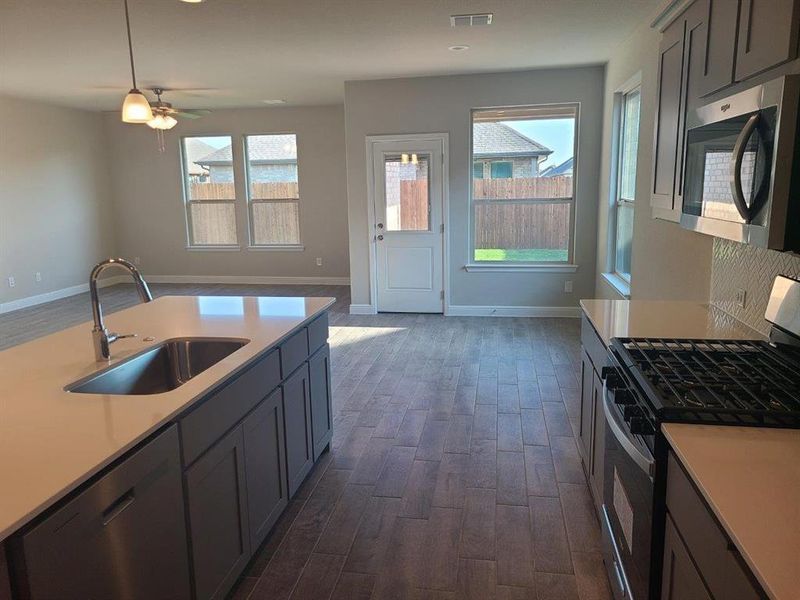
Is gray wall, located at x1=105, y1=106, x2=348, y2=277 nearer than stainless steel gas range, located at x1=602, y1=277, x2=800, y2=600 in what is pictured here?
No

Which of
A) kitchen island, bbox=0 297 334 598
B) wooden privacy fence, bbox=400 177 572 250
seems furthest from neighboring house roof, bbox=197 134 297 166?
kitchen island, bbox=0 297 334 598

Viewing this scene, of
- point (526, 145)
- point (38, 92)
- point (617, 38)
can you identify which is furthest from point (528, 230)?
point (38, 92)

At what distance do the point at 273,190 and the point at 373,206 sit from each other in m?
2.90

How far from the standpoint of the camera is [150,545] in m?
1.54

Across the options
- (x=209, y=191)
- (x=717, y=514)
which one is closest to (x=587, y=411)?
(x=717, y=514)

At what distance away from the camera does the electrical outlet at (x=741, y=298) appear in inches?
94.6

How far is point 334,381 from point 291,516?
75.0 inches

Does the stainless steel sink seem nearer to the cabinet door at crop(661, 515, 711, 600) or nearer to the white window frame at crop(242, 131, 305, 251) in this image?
the cabinet door at crop(661, 515, 711, 600)

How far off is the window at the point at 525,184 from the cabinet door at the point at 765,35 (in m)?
4.60

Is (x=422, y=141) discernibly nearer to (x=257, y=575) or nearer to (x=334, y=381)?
(x=334, y=381)

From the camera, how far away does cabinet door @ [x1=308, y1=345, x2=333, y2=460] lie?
2904mm

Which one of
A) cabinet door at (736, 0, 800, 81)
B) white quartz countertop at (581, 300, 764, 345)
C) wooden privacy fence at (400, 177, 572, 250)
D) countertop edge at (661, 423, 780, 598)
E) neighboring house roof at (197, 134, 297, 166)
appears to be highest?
neighboring house roof at (197, 134, 297, 166)

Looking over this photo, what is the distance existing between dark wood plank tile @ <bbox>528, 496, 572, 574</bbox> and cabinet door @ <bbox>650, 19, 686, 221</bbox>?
1.43m

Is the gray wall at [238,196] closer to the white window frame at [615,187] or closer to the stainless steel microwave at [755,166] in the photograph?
the white window frame at [615,187]
